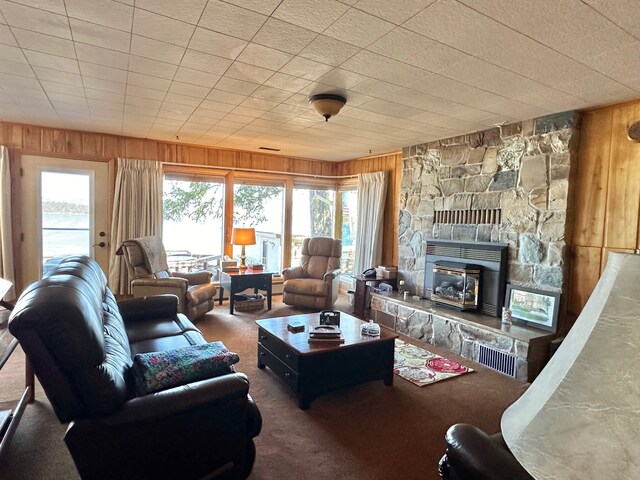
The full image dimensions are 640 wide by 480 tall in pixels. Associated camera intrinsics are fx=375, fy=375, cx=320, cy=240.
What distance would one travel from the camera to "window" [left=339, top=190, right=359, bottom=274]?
21.7 ft

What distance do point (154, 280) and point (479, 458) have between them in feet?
12.7

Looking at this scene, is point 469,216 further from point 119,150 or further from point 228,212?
point 119,150

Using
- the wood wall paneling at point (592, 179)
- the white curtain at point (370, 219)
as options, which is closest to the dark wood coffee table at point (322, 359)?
the wood wall paneling at point (592, 179)

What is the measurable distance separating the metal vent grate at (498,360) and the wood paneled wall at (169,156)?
89.8 inches

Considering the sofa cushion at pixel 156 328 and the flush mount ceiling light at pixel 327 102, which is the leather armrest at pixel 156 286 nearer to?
the sofa cushion at pixel 156 328

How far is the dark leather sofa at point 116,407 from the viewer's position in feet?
4.50

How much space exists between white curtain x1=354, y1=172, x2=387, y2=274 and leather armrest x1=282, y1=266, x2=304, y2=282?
3.32 feet

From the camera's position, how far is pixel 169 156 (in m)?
5.38

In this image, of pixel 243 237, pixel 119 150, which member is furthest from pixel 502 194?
pixel 119 150

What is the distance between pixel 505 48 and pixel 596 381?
2.23 m

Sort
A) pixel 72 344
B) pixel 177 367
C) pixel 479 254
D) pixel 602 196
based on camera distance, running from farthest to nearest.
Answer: pixel 479 254
pixel 602 196
pixel 177 367
pixel 72 344

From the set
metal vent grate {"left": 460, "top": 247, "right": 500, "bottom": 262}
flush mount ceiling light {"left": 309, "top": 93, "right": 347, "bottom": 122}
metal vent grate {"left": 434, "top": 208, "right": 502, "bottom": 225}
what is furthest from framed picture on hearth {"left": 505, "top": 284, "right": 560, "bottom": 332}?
flush mount ceiling light {"left": 309, "top": 93, "right": 347, "bottom": 122}

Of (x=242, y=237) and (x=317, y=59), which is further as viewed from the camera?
(x=242, y=237)

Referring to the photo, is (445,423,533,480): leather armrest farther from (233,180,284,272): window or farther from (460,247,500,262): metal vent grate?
(233,180,284,272): window
